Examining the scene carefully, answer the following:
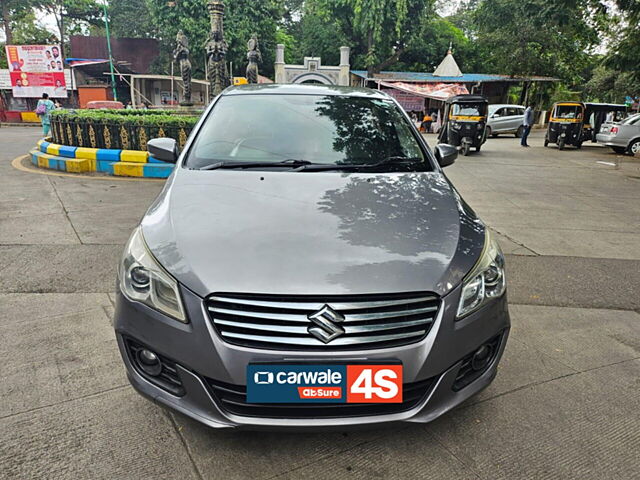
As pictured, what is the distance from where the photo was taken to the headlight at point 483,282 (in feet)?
5.97

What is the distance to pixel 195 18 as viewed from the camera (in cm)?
2636

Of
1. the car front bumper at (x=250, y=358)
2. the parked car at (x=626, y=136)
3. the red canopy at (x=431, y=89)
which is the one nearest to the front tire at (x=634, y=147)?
the parked car at (x=626, y=136)

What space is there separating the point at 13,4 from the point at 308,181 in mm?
35701

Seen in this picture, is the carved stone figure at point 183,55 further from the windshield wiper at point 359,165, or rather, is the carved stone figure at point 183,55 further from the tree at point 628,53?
the tree at point 628,53

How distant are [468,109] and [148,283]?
45.5 feet

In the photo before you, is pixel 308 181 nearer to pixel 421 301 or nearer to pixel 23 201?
pixel 421 301

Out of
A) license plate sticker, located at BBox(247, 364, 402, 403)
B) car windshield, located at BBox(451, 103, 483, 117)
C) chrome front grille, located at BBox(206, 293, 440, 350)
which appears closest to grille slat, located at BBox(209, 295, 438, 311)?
chrome front grille, located at BBox(206, 293, 440, 350)

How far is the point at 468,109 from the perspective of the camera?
1401 cm

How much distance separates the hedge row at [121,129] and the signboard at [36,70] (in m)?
19.1

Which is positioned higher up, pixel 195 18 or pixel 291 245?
pixel 195 18

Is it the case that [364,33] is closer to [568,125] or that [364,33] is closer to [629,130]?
[568,125]

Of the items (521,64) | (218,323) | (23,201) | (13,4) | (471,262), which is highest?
(13,4)

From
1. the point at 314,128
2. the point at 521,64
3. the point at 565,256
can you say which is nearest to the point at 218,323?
the point at 314,128

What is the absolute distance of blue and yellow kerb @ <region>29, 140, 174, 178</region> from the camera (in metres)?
8.02
